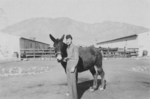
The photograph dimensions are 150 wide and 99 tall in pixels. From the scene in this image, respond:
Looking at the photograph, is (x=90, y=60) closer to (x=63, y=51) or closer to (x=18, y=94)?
(x=63, y=51)

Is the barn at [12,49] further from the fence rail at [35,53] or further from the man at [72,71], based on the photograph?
the man at [72,71]

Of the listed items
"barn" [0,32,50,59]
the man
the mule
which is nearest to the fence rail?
"barn" [0,32,50,59]

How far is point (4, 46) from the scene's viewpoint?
22.5 m

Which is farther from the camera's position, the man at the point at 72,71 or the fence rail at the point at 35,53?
the fence rail at the point at 35,53

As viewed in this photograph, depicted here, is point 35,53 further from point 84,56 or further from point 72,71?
point 72,71

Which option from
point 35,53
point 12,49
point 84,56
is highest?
point 12,49

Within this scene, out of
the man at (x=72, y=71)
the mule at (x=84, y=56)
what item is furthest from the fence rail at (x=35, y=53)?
the man at (x=72, y=71)

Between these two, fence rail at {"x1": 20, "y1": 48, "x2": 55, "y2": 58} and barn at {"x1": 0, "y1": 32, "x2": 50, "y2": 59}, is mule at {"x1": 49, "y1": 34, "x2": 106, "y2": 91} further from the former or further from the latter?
barn at {"x1": 0, "y1": 32, "x2": 50, "y2": 59}

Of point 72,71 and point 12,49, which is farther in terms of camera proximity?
point 12,49

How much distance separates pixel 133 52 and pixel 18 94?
22058 mm

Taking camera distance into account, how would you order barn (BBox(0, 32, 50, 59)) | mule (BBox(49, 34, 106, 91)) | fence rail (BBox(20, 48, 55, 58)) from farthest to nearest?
barn (BBox(0, 32, 50, 59))
fence rail (BBox(20, 48, 55, 58))
mule (BBox(49, 34, 106, 91))

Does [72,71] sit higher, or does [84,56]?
[84,56]

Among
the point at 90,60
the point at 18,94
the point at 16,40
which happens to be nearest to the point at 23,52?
the point at 16,40

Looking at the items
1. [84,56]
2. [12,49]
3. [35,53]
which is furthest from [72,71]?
[12,49]
